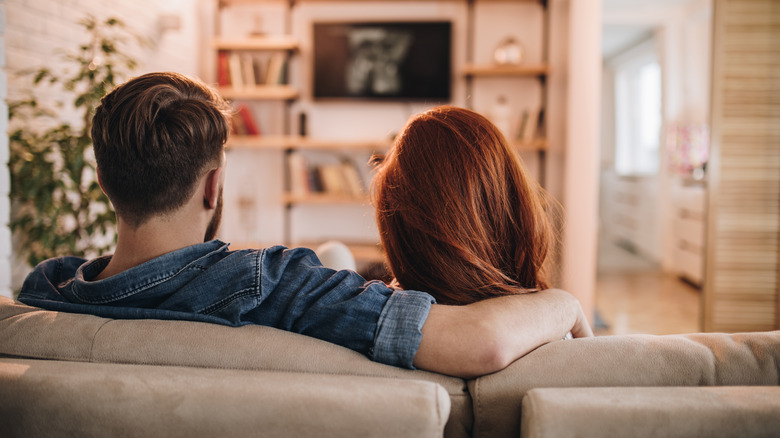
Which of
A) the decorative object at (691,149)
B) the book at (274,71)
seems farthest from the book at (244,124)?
the decorative object at (691,149)

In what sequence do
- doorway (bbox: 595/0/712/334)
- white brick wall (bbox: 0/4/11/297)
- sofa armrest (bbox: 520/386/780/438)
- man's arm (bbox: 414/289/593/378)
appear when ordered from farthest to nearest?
doorway (bbox: 595/0/712/334), white brick wall (bbox: 0/4/11/297), man's arm (bbox: 414/289/593/378), sofa armrest (bbox: 520/386/780/438)

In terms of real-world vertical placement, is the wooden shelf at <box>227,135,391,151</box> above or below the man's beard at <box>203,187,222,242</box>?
above

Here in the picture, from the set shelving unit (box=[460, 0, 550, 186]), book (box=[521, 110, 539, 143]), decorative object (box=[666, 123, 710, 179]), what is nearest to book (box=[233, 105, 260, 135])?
shelving unit (box=[460, 0, 550, 186])

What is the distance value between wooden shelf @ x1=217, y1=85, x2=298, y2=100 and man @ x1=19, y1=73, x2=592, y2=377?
3.03m

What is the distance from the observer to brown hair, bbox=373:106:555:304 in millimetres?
984

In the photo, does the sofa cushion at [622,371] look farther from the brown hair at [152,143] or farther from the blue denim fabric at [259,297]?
the brown hair at [152,143]

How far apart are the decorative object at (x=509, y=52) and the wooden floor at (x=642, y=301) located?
1853mm

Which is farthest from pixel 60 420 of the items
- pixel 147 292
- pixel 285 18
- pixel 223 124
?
pixel 285 18

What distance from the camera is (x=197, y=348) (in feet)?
2.76

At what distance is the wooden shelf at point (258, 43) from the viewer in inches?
156

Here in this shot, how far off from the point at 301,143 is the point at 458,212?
3.11 metres

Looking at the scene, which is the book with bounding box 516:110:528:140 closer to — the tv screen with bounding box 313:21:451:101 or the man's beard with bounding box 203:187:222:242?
the tv screen with bounding box 313:21:451:101

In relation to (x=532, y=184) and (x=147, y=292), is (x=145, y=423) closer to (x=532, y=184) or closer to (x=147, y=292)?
(x=147, y=292)

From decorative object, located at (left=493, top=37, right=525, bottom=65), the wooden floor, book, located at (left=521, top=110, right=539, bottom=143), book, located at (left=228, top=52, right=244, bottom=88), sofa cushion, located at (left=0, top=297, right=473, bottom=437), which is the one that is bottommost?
the wooden floor
